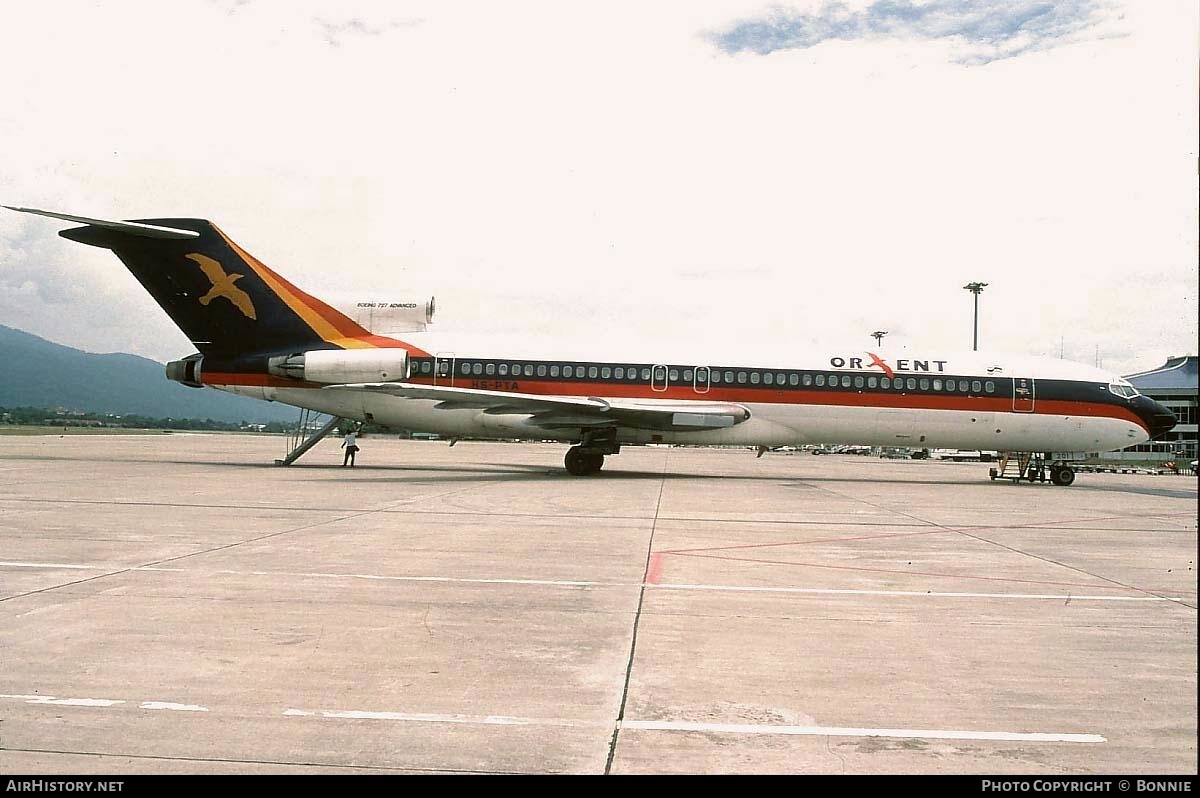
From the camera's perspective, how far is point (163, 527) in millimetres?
11883

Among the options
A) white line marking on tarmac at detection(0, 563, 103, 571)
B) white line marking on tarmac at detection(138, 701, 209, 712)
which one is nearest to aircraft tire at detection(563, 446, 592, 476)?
white line marking on tarmac at detection(0, 563, 103, 571)

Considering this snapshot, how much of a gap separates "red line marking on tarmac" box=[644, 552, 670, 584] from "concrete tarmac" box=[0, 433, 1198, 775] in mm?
63

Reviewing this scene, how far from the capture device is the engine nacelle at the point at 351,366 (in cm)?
2403

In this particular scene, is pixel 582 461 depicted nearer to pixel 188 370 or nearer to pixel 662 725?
pixel 188 370

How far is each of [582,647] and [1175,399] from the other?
10430 centimetres

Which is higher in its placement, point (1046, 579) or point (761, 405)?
point (761, 405)

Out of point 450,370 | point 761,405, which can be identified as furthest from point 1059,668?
point 450,370

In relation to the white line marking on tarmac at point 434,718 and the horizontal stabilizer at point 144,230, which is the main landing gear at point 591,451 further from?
the white line marking on tarmac at point 434,718

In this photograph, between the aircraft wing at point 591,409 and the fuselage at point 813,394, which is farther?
the fuselage at point 813,394

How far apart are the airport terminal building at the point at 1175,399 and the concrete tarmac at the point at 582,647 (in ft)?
291

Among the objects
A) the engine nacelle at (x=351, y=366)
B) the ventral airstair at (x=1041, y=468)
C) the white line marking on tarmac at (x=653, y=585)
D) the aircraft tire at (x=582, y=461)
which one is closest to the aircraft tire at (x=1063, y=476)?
the ventral airstair at (x=1041, y=468)

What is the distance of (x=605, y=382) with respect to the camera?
80.1 ft

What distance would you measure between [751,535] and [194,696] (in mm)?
8624
